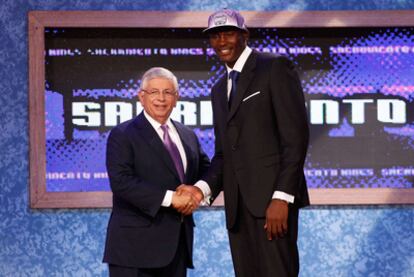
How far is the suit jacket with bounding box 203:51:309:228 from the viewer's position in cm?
261

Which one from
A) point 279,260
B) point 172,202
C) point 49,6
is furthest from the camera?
point 49,6

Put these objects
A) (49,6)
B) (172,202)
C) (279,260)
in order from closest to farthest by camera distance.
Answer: (279,260) < (172,202) < (49,6)

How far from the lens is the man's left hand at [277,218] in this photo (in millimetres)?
2561

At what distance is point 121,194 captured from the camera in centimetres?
306

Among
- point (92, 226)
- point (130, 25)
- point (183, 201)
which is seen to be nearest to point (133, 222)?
point (183, 201)

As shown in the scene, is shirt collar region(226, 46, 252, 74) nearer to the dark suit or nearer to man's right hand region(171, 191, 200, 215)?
the dark suit

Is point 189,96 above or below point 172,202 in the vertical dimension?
above

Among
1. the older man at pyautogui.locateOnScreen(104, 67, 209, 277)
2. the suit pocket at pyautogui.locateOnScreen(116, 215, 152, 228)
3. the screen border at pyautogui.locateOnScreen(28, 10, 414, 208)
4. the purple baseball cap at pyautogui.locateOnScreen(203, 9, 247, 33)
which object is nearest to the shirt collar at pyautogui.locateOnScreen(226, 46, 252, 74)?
the purple baseball cap at pyautogui.locateOnScreen(203, 9, 247, 33)

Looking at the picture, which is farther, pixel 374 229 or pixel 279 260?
pixel 374 229

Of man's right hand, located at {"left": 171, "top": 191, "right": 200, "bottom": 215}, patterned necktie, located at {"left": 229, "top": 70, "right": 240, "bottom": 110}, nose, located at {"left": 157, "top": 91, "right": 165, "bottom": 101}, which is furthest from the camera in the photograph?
nose, located at {"left": 157, "top": 91, "right": 165, "bottom": 101}

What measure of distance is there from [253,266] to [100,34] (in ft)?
7.53

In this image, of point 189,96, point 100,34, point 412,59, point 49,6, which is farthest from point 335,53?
point 49,6

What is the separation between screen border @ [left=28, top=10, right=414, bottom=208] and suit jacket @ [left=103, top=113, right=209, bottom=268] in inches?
53.2

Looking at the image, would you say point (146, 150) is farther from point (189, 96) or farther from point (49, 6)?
point (49, 6)
